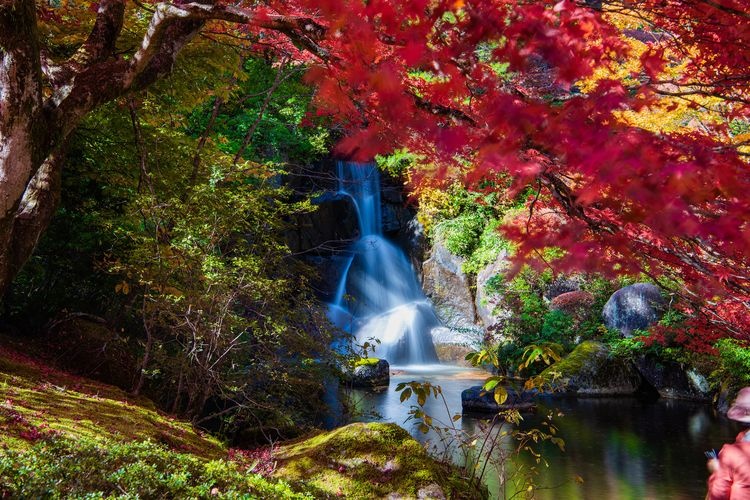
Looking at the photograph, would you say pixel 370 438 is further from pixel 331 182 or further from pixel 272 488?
pixel 331 182

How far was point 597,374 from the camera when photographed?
1138 centimetres

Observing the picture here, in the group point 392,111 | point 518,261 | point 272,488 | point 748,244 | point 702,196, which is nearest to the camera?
point 702,196

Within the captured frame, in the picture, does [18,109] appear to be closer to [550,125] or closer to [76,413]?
[76,413]

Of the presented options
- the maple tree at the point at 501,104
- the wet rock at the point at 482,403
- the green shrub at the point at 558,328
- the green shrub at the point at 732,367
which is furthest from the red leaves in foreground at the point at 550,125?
the green shrub at the point at 558,328

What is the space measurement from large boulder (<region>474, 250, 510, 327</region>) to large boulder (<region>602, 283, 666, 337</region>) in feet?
8.23

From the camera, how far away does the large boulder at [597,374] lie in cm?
1119

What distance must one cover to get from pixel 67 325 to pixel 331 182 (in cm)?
1107

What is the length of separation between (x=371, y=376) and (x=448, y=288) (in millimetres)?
5673

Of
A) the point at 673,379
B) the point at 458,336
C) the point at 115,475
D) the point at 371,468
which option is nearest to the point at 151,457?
the point at 115,475

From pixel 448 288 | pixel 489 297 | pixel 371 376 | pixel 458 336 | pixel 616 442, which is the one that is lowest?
pixel 616 442

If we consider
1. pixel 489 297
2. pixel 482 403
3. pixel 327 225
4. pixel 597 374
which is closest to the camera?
pixel 482 403

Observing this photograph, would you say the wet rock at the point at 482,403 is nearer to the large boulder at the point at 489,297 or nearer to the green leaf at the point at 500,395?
the large boulder at the point at 489,297

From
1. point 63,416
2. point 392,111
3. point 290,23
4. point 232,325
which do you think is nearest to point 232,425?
point 232,325

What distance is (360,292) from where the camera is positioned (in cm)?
1669
